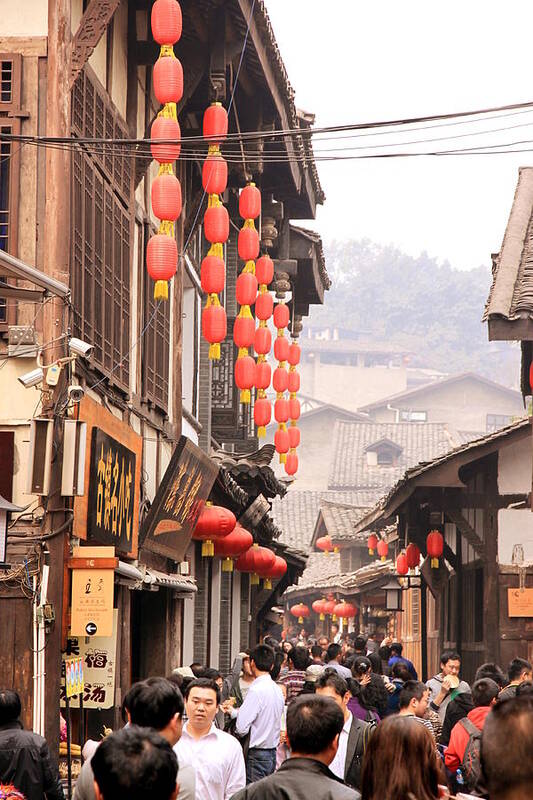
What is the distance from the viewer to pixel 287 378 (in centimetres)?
2695

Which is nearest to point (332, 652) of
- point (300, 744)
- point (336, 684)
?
point (336, 684)

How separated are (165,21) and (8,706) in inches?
303

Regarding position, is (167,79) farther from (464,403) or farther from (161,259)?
(464,403)

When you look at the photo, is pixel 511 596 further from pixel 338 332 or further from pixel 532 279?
pixel 338 332

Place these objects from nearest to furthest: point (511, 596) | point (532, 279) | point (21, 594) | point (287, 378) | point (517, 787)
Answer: point (517, 787), point (21, 594), point (532, 279), point (511, 596), point (287, 378)

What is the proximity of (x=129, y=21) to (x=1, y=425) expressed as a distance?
6.61m

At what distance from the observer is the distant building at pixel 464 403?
93.6 meters

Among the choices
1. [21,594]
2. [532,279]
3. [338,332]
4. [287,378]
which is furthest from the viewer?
[338,332]

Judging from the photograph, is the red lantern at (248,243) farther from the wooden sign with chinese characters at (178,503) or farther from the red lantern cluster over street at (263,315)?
the wooden sign with chinese characters at (178,503)

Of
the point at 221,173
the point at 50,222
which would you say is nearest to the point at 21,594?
the point at 50,222

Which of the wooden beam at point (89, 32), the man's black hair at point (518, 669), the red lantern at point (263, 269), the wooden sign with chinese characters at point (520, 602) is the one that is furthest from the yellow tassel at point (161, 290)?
the wooden sign with chinese characters at point (520, 602)

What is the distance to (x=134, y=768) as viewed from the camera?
5.04 metres

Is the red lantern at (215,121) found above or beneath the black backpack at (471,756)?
above

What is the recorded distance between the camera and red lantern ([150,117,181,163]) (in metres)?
14.3
